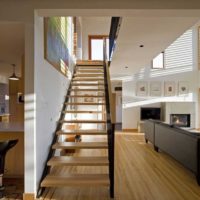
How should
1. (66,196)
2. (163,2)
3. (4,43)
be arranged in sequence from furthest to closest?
(4,43), (66,196), (163,2)

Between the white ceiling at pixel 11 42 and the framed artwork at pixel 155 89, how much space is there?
21.2ft

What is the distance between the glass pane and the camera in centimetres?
1215

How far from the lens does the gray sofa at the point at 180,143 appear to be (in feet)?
13.0

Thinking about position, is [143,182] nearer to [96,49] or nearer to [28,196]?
[28,196]

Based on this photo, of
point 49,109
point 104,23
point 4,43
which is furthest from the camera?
point 104,23

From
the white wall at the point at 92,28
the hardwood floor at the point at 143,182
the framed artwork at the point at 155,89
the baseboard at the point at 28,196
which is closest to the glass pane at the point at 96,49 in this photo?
the white wall at the point at 92,28

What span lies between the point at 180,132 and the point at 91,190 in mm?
2174

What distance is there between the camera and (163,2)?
3.01 meters

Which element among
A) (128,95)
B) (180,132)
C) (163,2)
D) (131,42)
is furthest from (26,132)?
(128,95)

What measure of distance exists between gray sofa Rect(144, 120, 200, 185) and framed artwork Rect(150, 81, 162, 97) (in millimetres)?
4426

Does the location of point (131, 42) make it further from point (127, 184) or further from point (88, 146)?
point (127, 184)

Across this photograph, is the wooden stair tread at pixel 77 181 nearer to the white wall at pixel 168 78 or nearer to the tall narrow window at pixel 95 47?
the white wall at pixel 168 78

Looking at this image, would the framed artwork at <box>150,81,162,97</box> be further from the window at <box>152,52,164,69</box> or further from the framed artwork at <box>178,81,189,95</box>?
the framed artwork at <box>178,81,189,95</box>

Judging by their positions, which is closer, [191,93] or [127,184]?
[127,184]
